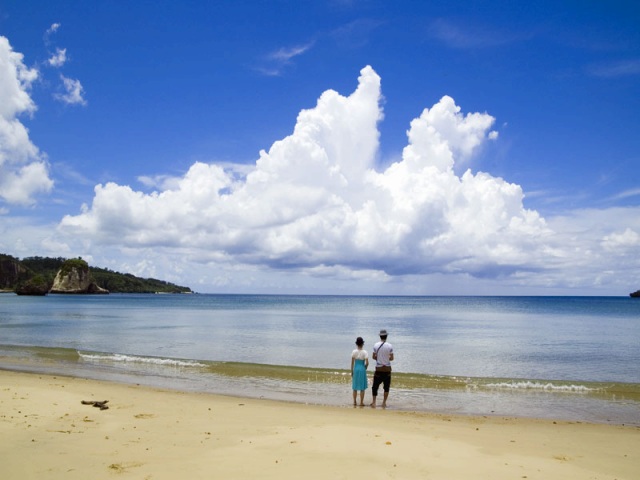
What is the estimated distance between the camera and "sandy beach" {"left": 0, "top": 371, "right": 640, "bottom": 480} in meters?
7.93

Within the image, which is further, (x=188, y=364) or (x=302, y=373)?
(x=188, y=364)

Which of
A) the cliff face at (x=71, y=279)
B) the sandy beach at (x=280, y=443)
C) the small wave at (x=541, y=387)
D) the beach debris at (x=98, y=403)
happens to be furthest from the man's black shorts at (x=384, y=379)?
the cliff face at (x=71, y=279)

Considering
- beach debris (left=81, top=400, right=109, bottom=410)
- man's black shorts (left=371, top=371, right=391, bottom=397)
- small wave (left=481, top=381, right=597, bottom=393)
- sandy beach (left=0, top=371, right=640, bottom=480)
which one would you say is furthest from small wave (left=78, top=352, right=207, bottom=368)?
small wave (left=481, top=381, right=597, bottom=393)

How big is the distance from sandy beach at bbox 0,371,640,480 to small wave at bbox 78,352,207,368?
9.77 meters

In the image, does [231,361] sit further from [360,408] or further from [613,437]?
[613,437]

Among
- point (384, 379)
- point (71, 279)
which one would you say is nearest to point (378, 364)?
point (384, 379)

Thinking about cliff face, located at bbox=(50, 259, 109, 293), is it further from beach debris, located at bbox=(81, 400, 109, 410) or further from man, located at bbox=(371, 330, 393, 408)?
man, located at bbox=(371, 330, 393, 408)

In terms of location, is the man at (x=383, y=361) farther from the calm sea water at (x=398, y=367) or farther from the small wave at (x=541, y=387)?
the small wave at (x=541, y=387)

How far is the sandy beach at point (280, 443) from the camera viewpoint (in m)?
7.93

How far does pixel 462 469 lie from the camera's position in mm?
8188

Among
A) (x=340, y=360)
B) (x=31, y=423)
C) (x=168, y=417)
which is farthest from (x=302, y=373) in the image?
(x=31, y=423)

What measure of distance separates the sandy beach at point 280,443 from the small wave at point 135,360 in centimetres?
977

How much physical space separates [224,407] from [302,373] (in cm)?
893

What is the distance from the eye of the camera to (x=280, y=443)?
9.45 m
